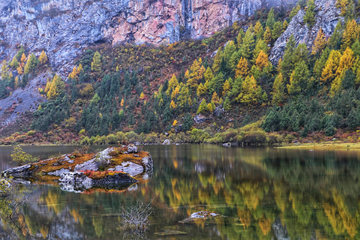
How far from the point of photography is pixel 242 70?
131750mm

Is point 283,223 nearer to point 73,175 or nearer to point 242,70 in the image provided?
point 73,175

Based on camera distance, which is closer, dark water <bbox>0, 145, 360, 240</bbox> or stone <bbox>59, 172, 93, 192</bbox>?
dark water <bbox>0, 145, 360, 240</bbox>

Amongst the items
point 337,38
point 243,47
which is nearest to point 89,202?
point 337,38

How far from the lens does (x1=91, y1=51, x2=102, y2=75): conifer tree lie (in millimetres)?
176750

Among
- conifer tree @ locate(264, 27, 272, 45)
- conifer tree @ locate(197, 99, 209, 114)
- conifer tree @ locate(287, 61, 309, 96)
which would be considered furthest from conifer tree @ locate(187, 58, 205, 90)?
conifer tree @ locate(287, 61, 309, 96)

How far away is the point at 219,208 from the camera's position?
1703cm

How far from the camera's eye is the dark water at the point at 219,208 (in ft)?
43.3

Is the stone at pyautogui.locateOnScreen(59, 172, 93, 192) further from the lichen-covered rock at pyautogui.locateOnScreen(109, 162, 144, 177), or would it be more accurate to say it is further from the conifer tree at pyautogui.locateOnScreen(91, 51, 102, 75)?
the conifer tree at pyautogui.locateOnScreen(91, 51, 102, 75)

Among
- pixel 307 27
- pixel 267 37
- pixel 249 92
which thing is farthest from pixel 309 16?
pixel 249 92

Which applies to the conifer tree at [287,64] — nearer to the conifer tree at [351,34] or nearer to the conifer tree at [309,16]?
the conifer tree at [309,16]

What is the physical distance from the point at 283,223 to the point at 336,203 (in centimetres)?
540

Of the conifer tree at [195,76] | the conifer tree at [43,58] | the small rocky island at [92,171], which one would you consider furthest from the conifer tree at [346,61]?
the conifer tree at [43,58]

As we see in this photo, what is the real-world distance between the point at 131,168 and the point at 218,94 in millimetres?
99621

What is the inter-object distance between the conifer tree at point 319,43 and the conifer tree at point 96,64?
377ft
